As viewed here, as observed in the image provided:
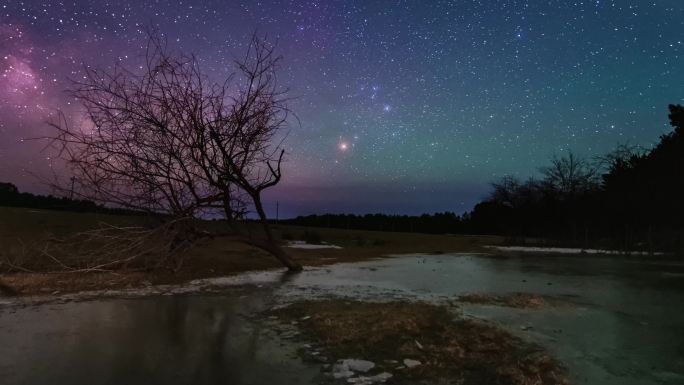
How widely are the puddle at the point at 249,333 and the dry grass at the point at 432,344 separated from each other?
1.63ft

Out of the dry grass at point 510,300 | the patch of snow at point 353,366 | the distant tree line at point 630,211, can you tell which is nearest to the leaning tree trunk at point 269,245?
the dry grass at point 510,300

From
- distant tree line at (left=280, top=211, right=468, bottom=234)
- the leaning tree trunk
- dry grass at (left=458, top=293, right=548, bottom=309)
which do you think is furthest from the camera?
distant tree line at (left=280, top=211, right=468, bottom=234)

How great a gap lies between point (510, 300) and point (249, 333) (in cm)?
594

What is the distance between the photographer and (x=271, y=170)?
52.8 feet

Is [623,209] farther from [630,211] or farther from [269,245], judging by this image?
[269,245]

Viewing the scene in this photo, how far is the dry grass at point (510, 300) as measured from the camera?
1041 cm

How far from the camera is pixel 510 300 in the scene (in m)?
10.9

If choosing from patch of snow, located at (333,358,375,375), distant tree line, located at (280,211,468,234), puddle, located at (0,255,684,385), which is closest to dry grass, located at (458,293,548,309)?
puddle, located at (0,255,684,385)

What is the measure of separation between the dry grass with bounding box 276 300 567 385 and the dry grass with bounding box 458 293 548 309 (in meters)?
1.85

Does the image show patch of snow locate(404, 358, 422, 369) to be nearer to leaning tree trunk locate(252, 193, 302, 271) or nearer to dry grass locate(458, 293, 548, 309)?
dry grass locate(458, 293, 548, 309)

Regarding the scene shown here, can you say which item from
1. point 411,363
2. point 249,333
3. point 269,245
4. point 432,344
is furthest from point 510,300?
point 269,245

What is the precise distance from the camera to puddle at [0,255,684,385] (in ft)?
18.9

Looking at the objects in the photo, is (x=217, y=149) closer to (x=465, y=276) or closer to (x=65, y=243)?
(x=65, y=243)

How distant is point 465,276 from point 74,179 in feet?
39.3
